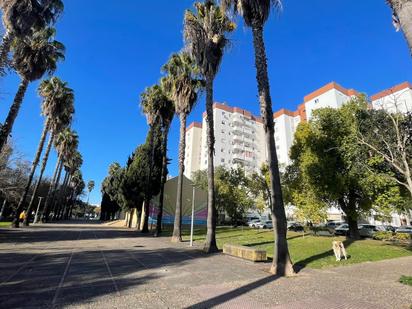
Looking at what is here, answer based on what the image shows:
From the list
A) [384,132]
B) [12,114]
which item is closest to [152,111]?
[12,114]

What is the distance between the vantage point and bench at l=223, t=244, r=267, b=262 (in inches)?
436

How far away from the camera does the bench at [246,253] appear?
11086 millimetres

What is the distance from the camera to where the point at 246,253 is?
11.7 meters

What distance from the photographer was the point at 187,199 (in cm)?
3950

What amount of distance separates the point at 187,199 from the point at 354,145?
1047 inches

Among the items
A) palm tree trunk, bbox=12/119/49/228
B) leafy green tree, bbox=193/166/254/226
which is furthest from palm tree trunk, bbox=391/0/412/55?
leafy green tree, bbox=193/166/254/226

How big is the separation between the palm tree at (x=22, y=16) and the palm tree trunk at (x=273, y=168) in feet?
37.4

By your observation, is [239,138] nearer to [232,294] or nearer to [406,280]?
[406,280]

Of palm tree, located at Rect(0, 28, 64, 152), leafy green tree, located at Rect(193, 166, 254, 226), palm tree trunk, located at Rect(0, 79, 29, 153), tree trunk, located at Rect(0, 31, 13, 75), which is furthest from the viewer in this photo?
leafy green tree, located at Rect(193, 166, 254, 226)

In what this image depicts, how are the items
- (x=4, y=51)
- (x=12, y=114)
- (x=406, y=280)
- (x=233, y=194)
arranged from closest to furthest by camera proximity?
(x=406, y=280) → (x=4, y=51) → (x=12, y=114) → (x=233, y=194)

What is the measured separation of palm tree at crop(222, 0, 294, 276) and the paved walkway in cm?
78

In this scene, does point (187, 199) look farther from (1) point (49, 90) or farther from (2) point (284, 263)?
(2) point (284, 263)

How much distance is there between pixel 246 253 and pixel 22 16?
1761 centimetres

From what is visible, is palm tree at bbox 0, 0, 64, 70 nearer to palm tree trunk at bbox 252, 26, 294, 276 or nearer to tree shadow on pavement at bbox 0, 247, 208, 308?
tree shadow on pavement at bbox 0, 247, 208, 308
